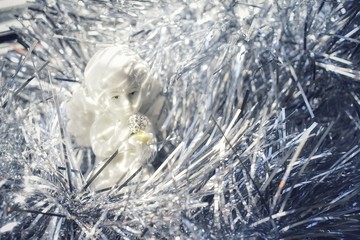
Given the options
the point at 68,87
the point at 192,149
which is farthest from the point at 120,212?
the point at 68,87

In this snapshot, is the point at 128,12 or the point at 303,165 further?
the point at 128,12

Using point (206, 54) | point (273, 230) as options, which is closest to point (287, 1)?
point (206, 54)

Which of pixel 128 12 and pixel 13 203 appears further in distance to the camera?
pixel 128 12

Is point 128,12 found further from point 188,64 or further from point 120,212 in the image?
point 120,212

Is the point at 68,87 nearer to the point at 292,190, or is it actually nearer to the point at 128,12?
the point at 128,12
